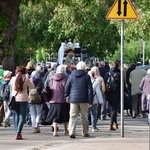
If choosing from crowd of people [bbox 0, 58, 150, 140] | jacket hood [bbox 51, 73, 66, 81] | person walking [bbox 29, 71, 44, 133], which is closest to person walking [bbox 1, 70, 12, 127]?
crowd of people [bbox 0, 58, 150, 140]

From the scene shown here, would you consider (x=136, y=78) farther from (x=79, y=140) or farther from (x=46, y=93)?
(x=79, y=140)

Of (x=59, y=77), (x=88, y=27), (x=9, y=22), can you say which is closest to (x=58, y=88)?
(x=59, y=77)

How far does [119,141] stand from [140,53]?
75.8 metres

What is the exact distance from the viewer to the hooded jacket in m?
19.0

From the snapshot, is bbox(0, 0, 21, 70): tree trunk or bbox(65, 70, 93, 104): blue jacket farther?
bbox(65, 70, 93, 104): blue jacket

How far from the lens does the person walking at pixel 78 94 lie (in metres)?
18.4

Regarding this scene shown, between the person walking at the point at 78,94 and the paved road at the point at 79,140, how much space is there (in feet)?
1.56

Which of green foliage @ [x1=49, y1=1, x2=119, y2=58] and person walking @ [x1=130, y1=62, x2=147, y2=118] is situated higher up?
green foliage @ [x1=49, y1=1, x2=119, y2=58]

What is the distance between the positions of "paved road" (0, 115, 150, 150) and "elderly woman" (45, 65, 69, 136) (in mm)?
448

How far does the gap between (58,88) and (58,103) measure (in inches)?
14.8

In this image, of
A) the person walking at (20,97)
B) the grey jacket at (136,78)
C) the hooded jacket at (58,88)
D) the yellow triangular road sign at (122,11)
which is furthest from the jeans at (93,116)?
the grey jacket at (136,78)

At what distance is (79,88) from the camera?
18438 millimetres

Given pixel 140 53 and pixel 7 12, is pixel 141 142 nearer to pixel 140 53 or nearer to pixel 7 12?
pixel 7 12

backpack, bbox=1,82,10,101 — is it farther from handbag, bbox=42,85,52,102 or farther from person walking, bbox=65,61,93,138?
person walking, bbox=65,61,93,138
